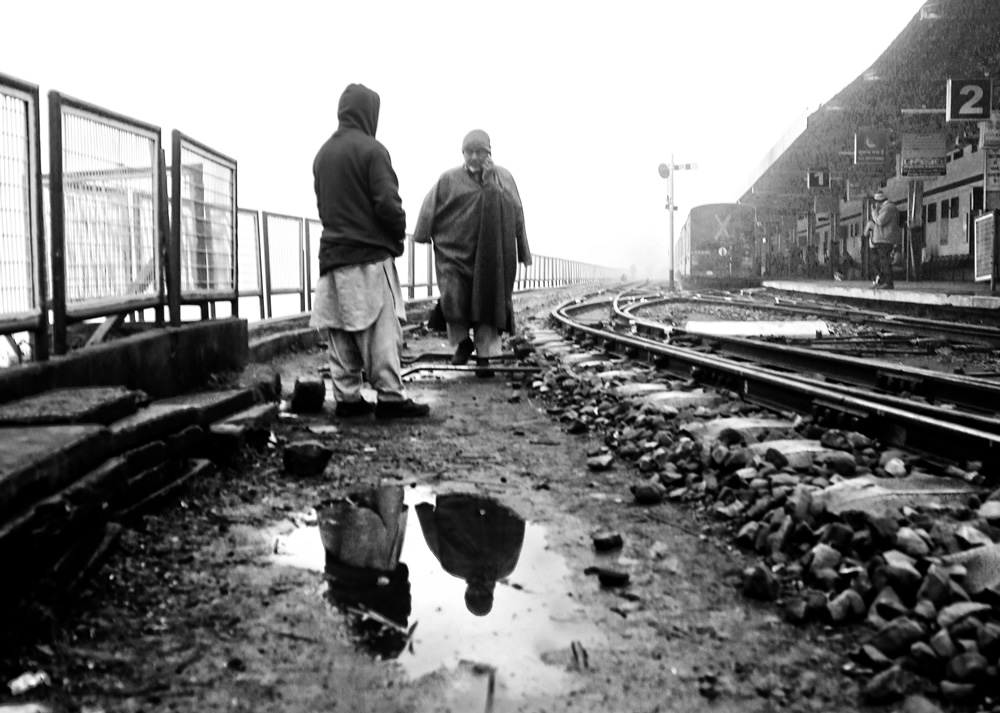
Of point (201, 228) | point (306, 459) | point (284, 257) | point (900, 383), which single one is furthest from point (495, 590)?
point (284, 257)

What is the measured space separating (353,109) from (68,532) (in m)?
3.78

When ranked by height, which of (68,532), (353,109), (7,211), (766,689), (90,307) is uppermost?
(353,109)

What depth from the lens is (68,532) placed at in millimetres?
2602

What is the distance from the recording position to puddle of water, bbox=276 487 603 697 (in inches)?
90.0

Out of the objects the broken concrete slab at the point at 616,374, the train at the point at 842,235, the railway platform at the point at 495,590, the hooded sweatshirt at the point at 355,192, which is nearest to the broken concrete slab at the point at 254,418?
the railway platform at the point at 495,590

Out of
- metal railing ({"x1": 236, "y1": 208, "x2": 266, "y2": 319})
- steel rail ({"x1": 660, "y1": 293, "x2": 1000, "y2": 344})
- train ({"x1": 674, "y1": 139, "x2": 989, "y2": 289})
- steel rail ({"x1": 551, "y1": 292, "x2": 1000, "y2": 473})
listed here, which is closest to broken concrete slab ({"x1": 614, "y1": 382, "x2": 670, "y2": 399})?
steel rail ({"x1": 551, "y1": 292, "x2": 1000, "y2": 473})

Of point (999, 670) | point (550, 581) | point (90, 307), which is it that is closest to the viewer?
point (999, 670)

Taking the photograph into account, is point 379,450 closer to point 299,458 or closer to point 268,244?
point 299,458

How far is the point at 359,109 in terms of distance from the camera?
19.0ft

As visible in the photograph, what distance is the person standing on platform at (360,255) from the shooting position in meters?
5.69

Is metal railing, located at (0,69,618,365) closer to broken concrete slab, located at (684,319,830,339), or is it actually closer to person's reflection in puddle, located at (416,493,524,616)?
person's reflection in puddle, located at (416,493,524,616)

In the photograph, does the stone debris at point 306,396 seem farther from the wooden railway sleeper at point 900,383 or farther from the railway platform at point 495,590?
the wooden railway sleeper at point 900,383

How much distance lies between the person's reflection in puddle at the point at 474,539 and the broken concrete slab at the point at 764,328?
24.5ft

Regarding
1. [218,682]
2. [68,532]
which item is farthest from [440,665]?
[68,532]
